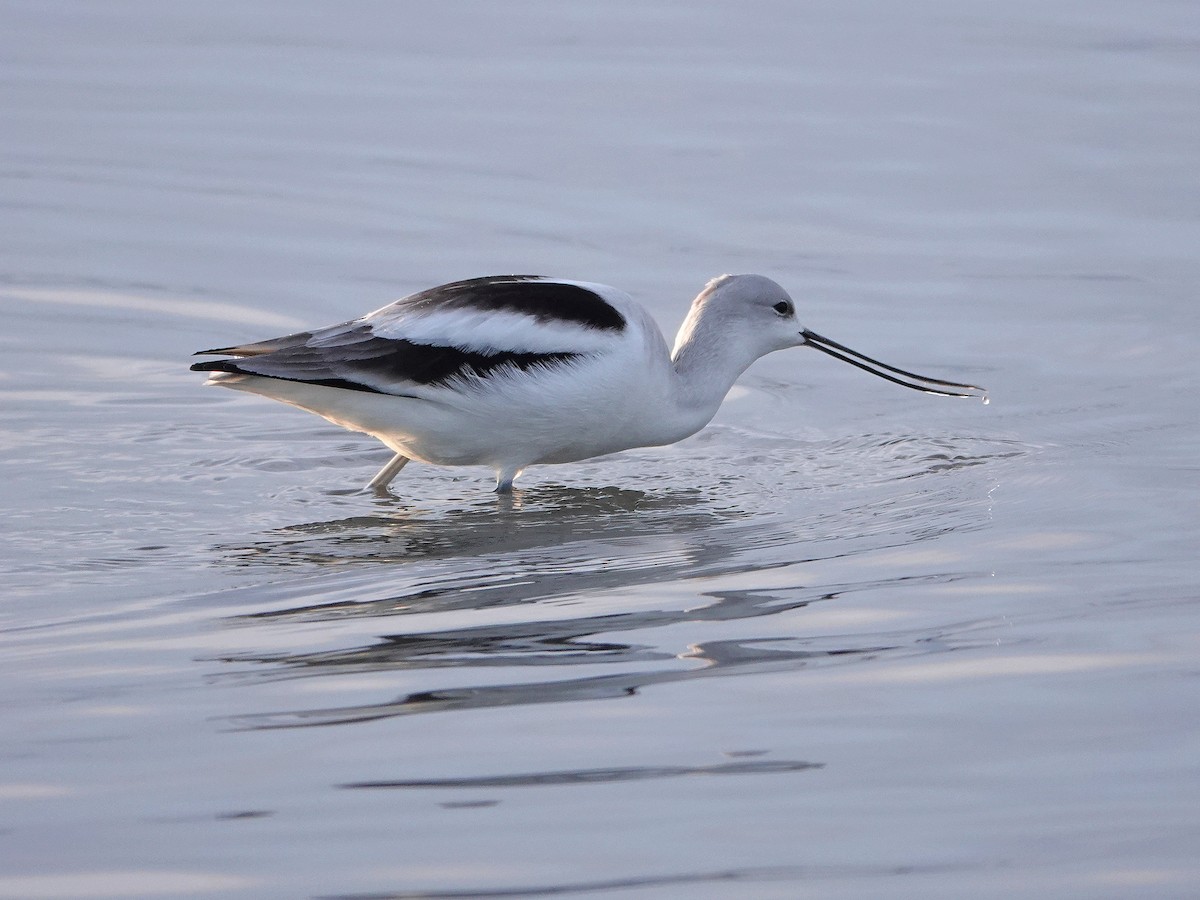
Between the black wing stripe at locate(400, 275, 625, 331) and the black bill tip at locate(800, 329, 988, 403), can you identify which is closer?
the black wing stripe at locate(400, 275, 625, 331)

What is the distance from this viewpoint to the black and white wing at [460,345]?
7.41 metres

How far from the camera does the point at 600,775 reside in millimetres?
4539

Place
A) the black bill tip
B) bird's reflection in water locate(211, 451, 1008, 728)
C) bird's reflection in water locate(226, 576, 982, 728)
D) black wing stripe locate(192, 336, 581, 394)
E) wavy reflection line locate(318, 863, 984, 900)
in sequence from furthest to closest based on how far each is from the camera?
the black bill tip
black wing stripe locate(192, 336, 581, 394)
bird's reflection in water locate(211, 451, 1008, 728)
bird's reflection in water locate(226, 576, 982, 728)
wavy reflection line locate(318, 863, 984, 900)

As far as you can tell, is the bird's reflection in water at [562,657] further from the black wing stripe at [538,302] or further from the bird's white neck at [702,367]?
the bird's white neck at [702,367]

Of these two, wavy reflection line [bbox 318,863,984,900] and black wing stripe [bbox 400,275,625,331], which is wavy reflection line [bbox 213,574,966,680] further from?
black wing stripe [bbox 400,275,625,331]

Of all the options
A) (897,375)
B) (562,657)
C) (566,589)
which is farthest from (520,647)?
(897,375)

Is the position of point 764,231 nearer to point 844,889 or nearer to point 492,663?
point 492,663

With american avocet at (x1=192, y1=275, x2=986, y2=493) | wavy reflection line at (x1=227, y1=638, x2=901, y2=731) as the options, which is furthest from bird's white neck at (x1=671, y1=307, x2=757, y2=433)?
wavy reflection line at (x1=227, y1=638, x2=901, y2=731)

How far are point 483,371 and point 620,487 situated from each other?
935mm

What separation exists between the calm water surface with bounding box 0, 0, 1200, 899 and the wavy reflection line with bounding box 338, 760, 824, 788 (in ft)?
0.06

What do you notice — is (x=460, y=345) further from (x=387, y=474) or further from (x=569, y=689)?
(x=569, y=689)

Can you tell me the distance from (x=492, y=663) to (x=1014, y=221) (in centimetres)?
748

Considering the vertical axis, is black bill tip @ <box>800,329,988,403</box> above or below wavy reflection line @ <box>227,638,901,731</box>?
above

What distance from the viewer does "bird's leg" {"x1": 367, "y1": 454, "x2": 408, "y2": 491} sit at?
7992 millimetres
